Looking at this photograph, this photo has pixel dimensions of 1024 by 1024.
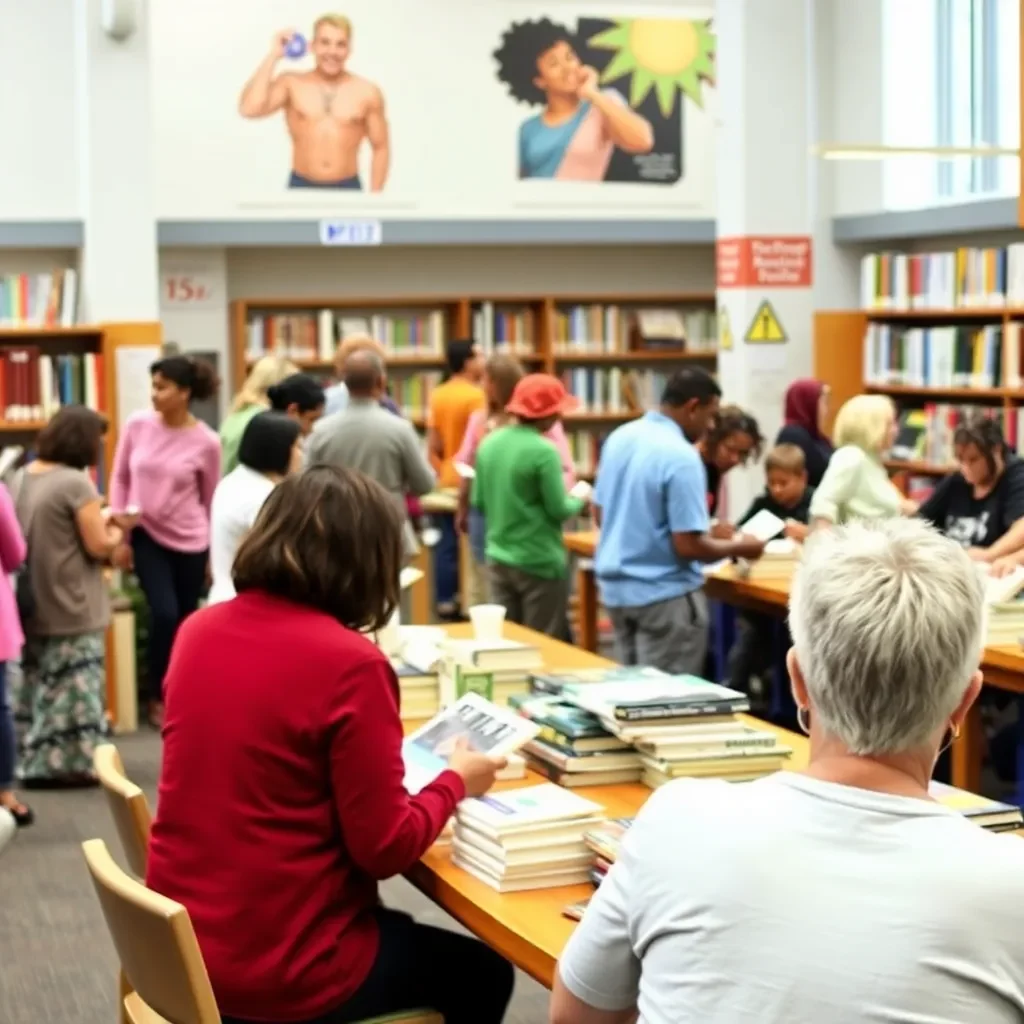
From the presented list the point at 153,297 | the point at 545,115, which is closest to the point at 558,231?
the point at 545,115

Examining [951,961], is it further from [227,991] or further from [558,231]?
[558,231]

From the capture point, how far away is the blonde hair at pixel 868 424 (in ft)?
21.8

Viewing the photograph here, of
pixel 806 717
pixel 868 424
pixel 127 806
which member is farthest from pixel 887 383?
pixel 806 717

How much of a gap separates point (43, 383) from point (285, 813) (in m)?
6.29

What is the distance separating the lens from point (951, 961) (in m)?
1.71

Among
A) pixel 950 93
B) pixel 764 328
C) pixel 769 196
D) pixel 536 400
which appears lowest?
pixel 536 400

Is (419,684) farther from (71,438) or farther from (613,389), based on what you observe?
(613,389)

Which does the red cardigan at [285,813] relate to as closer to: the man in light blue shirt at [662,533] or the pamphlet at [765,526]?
the man in light blue shirt at [662,533]

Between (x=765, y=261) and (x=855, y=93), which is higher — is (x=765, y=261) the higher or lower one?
the lower one

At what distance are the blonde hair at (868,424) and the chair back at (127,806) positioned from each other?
404cm

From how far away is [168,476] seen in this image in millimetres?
Answer: 7301

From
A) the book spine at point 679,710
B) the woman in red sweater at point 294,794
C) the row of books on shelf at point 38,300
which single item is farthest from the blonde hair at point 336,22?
the woman in red sweater at point 294,794

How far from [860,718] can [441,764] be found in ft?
5.33

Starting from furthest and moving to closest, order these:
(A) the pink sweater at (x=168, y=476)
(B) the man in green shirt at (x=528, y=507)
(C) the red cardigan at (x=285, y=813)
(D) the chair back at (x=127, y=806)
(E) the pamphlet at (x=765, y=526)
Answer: (A) the pink sweater at (x=168, y=476) < (B) the man in green shirt at (x=528, y=507) < (E) the pamphlet at (x=765, y=526) < (D) the chair back at (x=127, y=806) < (C) the red cardigan at (x=285, y=813)
